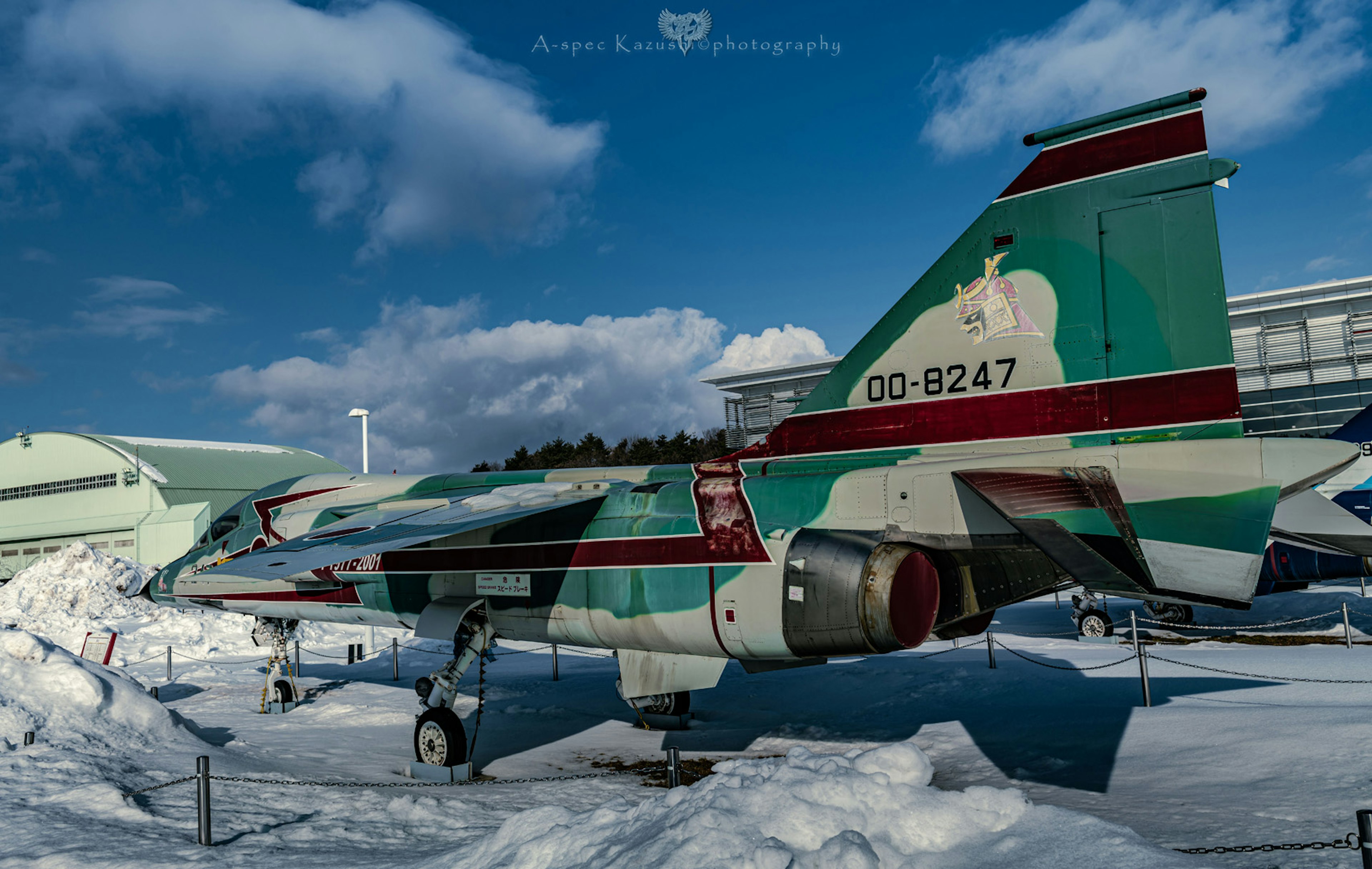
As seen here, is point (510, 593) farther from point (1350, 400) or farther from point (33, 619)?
point (1350, 400)

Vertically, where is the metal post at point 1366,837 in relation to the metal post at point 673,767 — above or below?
above

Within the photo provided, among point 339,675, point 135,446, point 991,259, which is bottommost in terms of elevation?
point 339,675

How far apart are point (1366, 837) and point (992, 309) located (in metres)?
4.59

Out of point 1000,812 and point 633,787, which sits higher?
point 1000,812

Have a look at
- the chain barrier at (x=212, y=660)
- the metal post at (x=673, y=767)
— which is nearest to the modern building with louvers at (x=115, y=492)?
the chain barrier at (x=212, y=660)

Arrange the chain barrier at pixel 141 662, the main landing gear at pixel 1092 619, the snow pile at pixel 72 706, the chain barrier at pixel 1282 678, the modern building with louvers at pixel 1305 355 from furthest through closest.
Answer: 1. the modern building with louvers at pixel 1305 355
2. the main landing gear at pixel 1092 619
3. the chain barrier at pixel 141 662
4. the chain barrier at pixel 1282 678
5. the snow pile at pixel 72 706

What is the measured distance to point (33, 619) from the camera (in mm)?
20344

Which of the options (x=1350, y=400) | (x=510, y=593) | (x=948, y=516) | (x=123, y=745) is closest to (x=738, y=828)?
(x=948, y=516)

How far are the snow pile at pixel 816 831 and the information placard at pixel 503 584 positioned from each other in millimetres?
3357

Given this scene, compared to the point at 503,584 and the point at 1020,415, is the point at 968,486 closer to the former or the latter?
the point at 1020,415

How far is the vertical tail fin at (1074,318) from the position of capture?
638 cm

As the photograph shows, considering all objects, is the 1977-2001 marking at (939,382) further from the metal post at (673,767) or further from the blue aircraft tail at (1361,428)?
the blue aircraft tail at (1361,428)

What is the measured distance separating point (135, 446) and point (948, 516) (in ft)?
147

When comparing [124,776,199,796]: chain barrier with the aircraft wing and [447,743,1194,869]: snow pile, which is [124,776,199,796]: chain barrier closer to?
the aircraft wing
